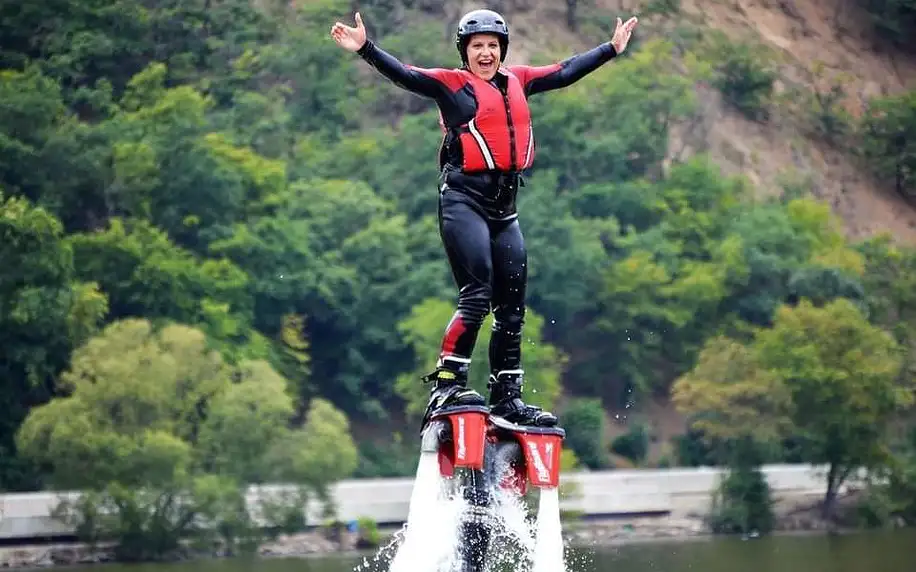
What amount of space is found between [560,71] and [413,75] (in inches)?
53.5

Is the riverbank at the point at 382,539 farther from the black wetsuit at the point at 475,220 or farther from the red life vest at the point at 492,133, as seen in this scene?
the red life vest at the point at 492,133

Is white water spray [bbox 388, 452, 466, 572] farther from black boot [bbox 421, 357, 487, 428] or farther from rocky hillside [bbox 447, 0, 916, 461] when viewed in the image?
rocky hillside [bbox 447, 0, 916, 461]

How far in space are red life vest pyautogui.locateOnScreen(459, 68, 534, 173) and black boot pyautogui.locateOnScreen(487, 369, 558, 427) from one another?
1.67 m

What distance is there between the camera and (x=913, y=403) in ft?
206

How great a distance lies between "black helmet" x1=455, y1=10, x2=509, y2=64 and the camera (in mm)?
16484

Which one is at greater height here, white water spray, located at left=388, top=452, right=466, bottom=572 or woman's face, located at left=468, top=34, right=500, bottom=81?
woman's face, located at left=468, top=34, right=500, bottom=81

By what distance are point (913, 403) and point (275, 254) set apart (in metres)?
19.6

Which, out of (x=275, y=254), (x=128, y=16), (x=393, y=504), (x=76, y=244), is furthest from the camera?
(x=128, y=16)

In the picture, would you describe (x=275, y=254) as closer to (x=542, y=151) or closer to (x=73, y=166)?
(x=73, y=166)

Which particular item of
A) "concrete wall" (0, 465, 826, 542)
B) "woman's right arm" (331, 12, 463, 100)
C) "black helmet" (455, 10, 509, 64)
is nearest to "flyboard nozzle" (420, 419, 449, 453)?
"woman's right arm" (331, 12, 463, 100)

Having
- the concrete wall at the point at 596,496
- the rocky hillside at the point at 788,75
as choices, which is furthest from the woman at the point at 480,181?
the rocky hillside at the point at 788,75

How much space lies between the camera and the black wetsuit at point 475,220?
54.2ft

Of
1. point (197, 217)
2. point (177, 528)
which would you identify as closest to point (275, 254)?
point (197, 217)

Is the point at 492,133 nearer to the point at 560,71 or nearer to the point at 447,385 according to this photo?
the point at 560,71
